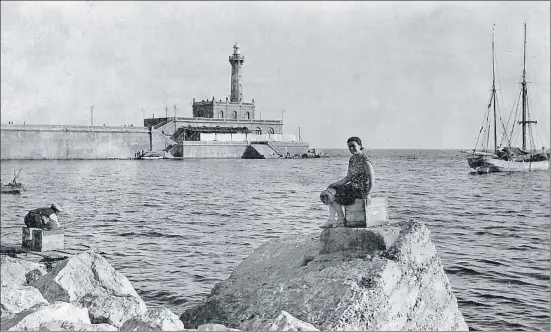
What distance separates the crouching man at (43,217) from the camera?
11945mm

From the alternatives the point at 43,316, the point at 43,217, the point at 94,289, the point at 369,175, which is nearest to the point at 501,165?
the point at 43,217

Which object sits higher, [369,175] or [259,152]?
[259,152]

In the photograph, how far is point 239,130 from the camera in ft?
271

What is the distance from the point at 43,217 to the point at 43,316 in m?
6.87

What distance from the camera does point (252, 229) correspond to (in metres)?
17.9

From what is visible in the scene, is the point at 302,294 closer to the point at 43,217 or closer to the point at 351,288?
the point at 351,288

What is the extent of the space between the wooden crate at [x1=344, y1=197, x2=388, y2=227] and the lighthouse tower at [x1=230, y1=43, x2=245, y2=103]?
74.6m

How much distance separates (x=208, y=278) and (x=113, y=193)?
20.5 metres

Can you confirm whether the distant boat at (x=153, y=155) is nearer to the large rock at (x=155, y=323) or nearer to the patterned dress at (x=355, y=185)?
the patterned dress at (x=355, y=185)

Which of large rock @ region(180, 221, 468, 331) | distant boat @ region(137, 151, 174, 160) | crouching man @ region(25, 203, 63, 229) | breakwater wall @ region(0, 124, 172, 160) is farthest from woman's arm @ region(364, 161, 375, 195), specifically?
distant boat @ region(137, 151, 174, 160)

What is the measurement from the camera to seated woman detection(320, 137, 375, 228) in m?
7.14

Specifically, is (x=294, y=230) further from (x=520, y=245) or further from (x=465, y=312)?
(x=465, y=312)

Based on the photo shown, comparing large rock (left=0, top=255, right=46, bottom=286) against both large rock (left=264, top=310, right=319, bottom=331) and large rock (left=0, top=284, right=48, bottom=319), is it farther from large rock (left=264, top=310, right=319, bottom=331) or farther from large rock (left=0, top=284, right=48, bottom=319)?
large rock (left=264, top=310, right=319, bottom=331)

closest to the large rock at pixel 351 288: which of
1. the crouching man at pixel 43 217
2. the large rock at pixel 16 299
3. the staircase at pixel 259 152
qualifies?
the large rock at pixel 16 299
